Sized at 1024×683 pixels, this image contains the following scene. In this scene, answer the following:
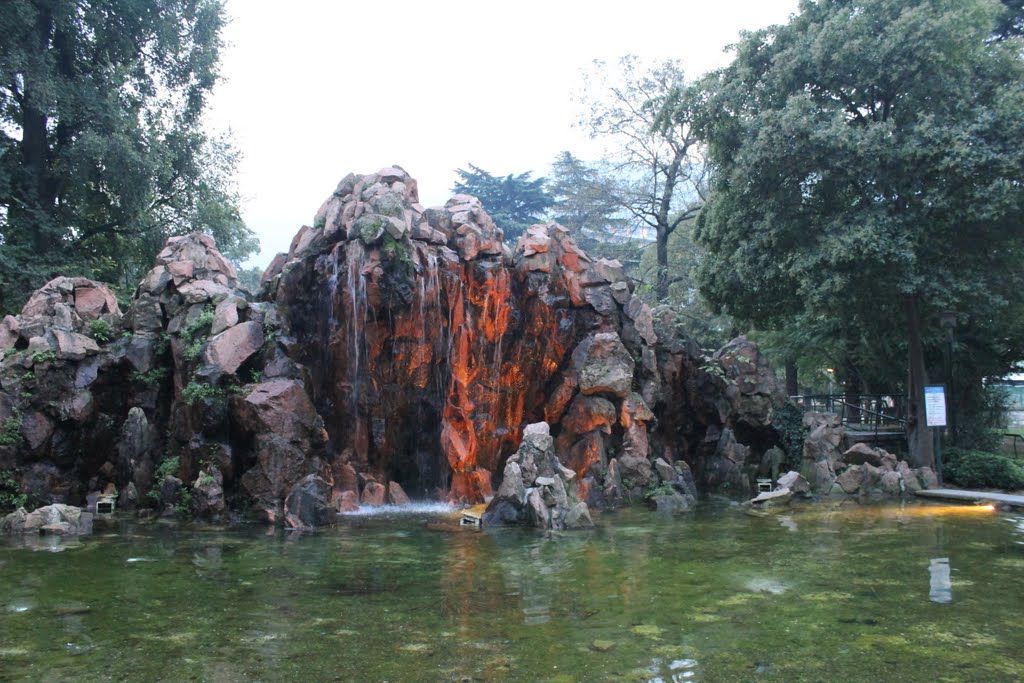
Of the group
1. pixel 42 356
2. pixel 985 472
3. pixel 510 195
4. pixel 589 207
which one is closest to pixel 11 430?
pixel 42 356

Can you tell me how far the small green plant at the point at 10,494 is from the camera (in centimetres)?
1364

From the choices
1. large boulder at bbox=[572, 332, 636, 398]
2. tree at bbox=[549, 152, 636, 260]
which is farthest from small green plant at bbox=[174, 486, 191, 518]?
tree at bbox=[549, 152, 636, 260]

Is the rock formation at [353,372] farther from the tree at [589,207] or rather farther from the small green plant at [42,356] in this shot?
the tree at [589,207]

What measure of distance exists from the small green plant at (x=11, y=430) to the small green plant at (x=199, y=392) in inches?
118

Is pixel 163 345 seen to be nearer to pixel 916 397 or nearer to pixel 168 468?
pixel 168 468

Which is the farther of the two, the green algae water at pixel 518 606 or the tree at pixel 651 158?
the tree at pixel 651 158

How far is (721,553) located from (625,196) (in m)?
19.5

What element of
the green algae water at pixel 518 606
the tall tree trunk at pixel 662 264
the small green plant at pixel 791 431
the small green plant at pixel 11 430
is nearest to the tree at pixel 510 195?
the tall tree trunk at pixel 662 264

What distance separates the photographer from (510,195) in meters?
43.5

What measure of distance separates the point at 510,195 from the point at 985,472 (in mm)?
29798

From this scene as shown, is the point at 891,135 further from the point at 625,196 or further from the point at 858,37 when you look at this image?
the point at 625,196

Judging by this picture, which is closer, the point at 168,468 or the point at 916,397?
the point at 168,468

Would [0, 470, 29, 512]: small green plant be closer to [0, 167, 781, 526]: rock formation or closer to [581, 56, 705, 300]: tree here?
[0, 167, 781, 526]: rock formation

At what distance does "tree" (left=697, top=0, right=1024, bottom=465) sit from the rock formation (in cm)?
363
